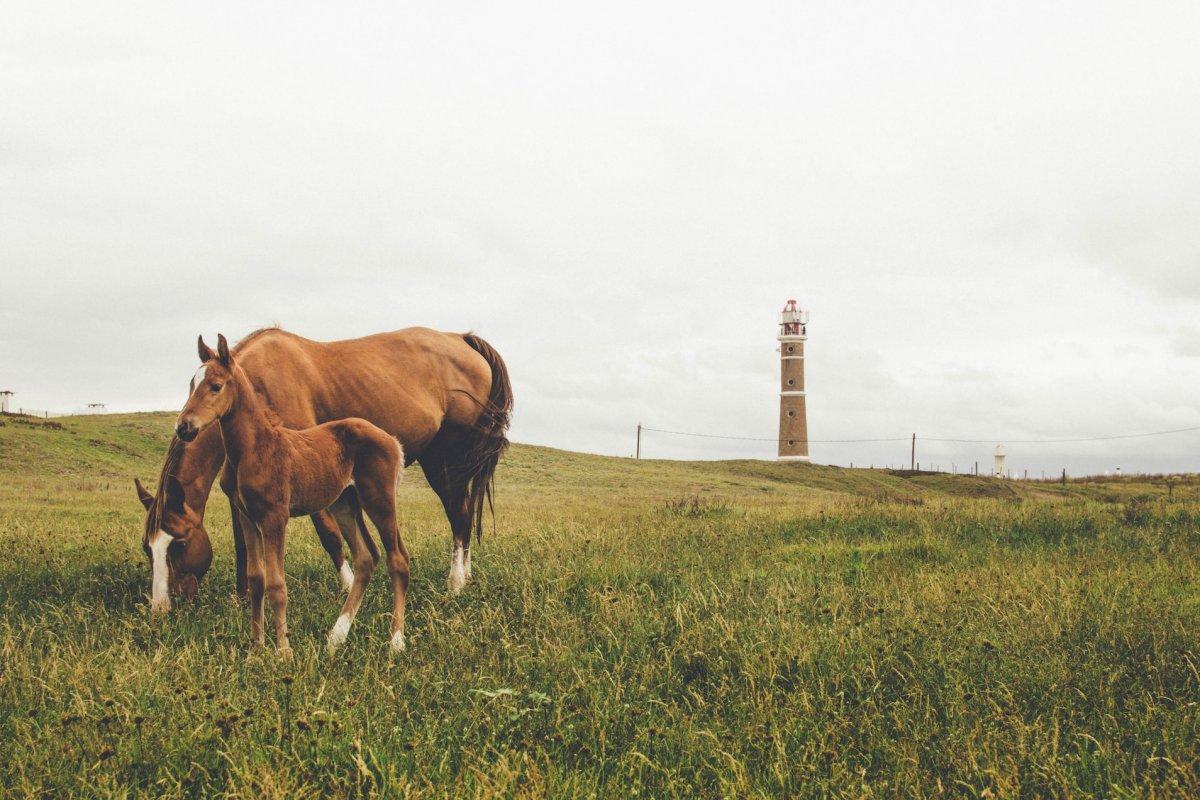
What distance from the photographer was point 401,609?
6496mm

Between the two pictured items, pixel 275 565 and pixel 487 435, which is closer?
pixel 275 565

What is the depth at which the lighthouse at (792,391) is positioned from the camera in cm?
7069

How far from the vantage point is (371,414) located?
8266 mm

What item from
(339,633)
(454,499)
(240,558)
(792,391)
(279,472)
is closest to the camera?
(279,472)

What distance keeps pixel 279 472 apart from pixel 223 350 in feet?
3.27

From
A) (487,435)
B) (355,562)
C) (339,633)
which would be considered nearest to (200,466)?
(355,562)

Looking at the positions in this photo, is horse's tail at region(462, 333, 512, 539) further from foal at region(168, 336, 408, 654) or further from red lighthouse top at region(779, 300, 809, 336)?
red lighthouse top at region(779, 300, 809, 336)

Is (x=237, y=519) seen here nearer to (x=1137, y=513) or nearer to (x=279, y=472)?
(x=279, y=472)

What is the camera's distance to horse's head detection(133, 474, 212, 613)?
6.89m

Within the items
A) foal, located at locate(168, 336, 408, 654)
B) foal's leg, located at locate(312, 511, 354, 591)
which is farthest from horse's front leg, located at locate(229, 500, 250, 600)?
foal, located at locate(168, 336, 408, 654)

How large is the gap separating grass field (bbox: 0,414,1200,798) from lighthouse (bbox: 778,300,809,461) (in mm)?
61966

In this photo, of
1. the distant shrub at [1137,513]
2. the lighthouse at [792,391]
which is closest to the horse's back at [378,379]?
the distant shrub at [1137,513]

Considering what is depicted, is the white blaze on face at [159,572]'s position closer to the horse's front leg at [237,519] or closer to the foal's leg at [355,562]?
the horse's front leg at [237,519]

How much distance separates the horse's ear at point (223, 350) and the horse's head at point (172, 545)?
6.04ft
